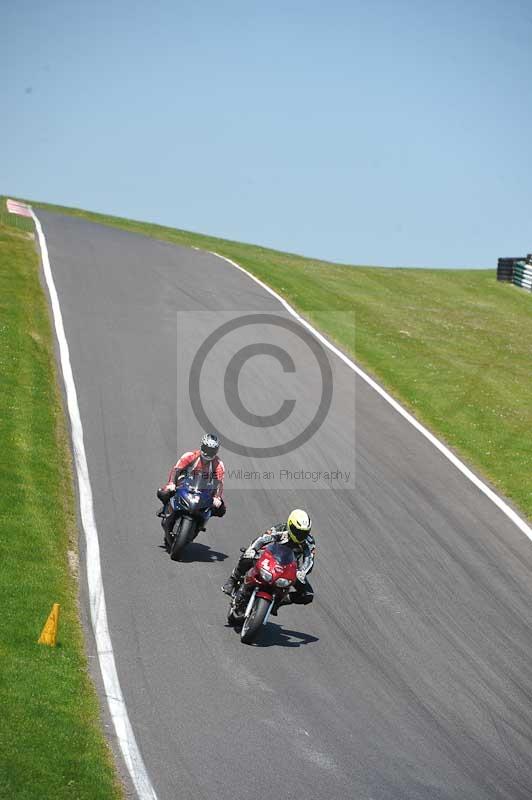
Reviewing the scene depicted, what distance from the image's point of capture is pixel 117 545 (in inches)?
618

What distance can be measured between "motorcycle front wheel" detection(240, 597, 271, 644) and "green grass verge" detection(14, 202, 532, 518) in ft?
28.4

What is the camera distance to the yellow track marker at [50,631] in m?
11.7

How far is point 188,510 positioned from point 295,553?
2517 mm

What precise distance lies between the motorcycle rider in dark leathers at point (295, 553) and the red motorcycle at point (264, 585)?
0.07 meters

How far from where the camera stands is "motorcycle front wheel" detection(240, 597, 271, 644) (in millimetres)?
12914

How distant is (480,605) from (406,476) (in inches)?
230

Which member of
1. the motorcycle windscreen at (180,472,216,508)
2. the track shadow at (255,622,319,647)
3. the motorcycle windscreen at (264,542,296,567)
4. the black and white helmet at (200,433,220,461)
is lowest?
the track shadow at (255,622,319,647)

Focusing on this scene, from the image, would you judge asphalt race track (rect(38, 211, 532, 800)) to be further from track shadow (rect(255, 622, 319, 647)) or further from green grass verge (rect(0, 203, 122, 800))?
green grass verge (rect(0, 203, 122, 800))

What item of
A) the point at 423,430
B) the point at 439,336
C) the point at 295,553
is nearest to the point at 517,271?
the point at 439,336

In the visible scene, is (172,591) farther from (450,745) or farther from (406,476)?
(406,476)

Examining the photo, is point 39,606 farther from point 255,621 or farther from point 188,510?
point 188,510

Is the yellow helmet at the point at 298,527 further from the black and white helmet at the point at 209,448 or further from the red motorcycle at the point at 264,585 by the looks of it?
the black and white helmet at the point at 209,448

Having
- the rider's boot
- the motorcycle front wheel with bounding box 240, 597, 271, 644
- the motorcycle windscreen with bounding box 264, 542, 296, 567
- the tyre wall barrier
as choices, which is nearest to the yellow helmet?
the motorcycle windscreen with bounding box 264, 542, 296, 567

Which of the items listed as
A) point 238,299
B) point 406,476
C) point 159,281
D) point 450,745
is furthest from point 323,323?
point 450,745
